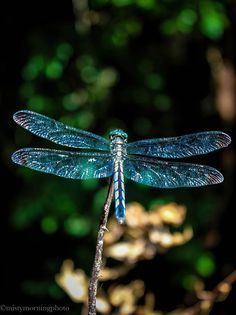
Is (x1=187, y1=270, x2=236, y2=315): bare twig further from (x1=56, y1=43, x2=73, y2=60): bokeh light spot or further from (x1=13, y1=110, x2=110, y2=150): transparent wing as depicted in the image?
(x1=56, y1=43, x2=73, y2=60): bokeh light spot

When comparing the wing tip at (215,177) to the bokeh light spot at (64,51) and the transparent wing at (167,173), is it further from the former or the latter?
the bokeh light spot at (64,51)

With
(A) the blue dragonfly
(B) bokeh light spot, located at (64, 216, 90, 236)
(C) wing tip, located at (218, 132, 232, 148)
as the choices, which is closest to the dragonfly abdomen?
(A) the blue dragonfly

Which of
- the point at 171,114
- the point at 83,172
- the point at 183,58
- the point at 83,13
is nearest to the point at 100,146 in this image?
the point at 83,172

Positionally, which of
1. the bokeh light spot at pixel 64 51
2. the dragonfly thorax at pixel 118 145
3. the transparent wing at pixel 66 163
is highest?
the bokeh light spot at pixel 64 51

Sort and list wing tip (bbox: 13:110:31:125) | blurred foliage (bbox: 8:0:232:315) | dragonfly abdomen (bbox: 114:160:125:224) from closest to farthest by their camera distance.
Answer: dragonfly abdomen (bbox: 114:160:125:224) → wing tip (bbox: 13:110:31:125) → blurred foliage (bbox: 8:0:232:315)

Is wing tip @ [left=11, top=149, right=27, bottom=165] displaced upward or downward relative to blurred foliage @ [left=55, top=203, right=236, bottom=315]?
upward

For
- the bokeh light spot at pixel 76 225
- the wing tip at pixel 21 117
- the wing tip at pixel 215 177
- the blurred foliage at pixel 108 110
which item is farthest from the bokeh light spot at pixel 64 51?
the wing tip at pixel 215 177
